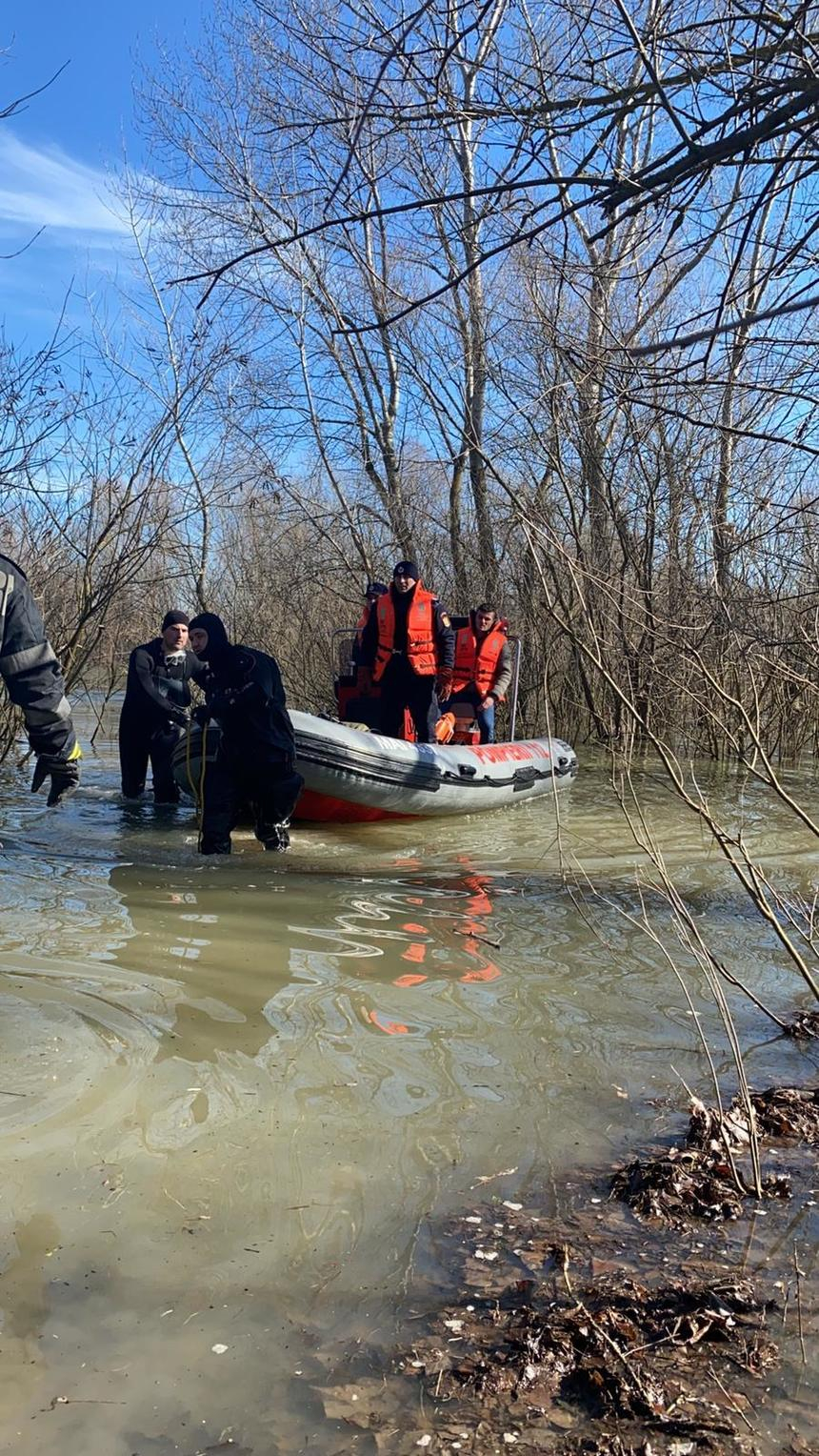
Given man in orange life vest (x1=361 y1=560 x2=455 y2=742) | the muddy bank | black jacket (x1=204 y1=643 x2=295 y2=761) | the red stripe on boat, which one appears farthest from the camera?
man in orange life vest (x1=361 y1=560 x2=455 y2=742)

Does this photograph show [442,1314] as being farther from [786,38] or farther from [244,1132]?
[786,38]

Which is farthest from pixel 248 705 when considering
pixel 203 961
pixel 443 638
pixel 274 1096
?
pixel 274 1096

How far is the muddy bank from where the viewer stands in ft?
6.00

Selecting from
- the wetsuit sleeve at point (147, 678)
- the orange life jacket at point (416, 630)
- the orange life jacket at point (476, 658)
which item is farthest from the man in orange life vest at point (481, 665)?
the wetsuit sleeve at point (147, 678)

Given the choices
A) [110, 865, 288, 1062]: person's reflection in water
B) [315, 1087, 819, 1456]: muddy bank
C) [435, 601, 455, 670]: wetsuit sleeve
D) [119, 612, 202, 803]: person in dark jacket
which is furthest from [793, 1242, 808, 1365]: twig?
[435, 601, 455, 670]: wetsuit sleeve

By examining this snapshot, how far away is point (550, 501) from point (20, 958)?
26.7ft

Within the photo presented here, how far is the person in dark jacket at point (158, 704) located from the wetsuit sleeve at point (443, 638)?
192cm

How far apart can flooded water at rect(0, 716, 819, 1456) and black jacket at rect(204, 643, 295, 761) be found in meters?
0.73

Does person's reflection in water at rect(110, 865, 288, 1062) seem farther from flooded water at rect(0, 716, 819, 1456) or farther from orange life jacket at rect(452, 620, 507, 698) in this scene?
orange life jacket at rect(452, 620, 507, 698)

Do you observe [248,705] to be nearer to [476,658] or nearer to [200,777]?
[200,777]

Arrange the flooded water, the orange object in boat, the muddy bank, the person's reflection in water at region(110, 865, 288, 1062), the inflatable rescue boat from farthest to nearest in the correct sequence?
1. the orange object in boat
2. the inflatable rescue boat
3. the person's reflection in water at region(110, 865, 288, 1062)
4. the flooded water
5. the muddy bank

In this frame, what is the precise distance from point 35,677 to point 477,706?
669 cm

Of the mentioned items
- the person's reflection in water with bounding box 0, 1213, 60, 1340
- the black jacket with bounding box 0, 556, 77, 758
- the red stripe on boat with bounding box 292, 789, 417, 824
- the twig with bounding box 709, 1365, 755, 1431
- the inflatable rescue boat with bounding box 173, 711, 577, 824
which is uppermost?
the black jacket with bounding box 0, 556, 77, 758

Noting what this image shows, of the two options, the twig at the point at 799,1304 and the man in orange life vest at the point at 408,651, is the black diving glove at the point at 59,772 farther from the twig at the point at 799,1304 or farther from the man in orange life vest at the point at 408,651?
the man in orange life vest at the point at 408,651
